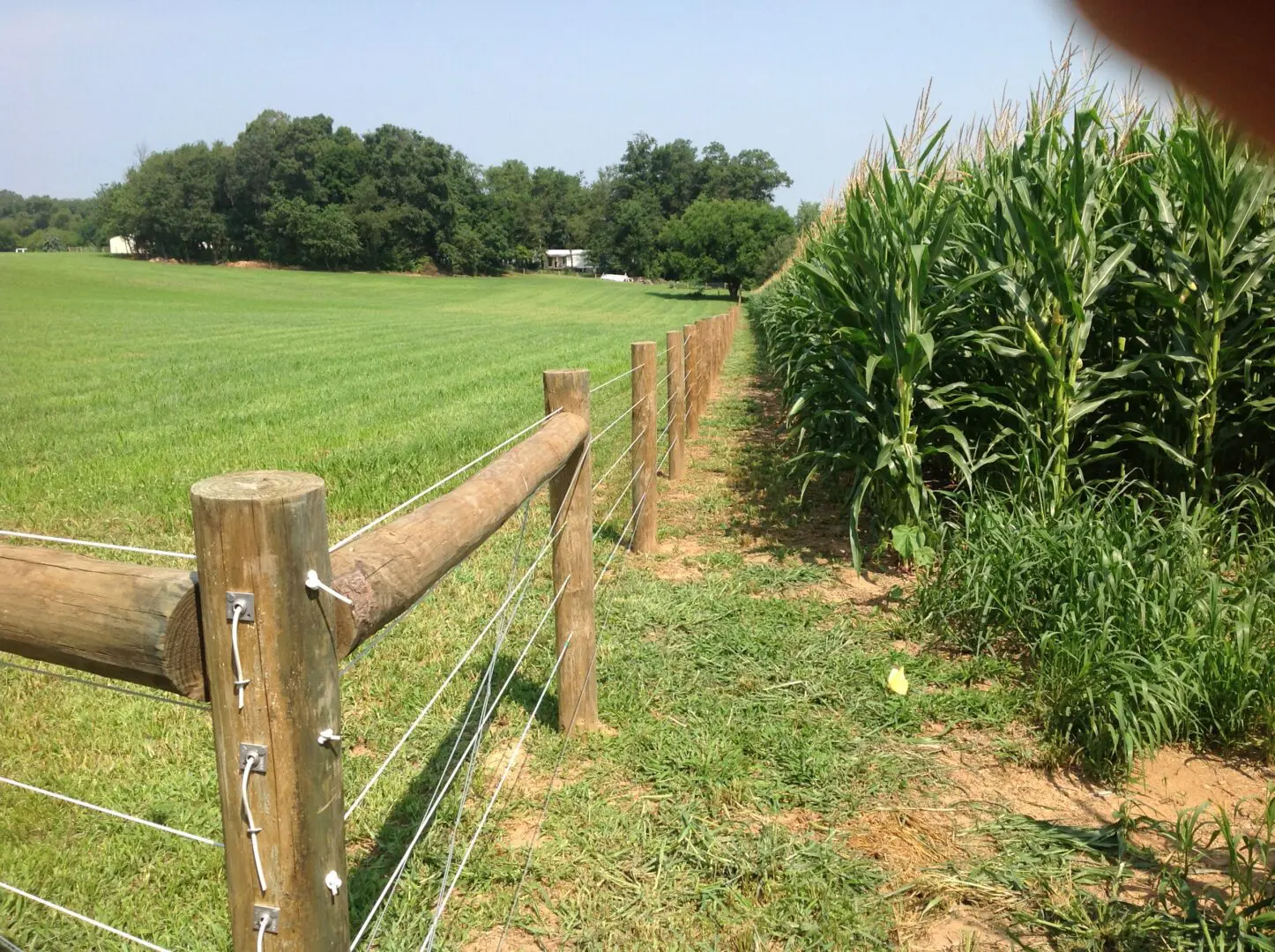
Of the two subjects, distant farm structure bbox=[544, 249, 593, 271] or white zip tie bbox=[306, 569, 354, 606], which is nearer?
white zip tie bbox=[306, 569, 354, 606]

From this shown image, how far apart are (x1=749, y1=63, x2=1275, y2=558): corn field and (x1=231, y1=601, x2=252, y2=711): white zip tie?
423cm

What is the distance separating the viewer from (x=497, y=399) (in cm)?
1263

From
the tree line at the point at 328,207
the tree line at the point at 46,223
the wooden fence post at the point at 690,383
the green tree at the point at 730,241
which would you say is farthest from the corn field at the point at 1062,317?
the tree line at the point at 46,223

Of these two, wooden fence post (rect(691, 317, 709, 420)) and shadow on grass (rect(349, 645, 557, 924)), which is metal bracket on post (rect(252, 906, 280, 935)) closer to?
shadow on grass (rect(349, 645, 557, 924))

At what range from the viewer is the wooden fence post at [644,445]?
6059mm

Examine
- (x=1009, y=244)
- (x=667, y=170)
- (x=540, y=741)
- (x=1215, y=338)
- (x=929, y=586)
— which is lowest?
(x=540, y=741)

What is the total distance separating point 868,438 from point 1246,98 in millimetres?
5461

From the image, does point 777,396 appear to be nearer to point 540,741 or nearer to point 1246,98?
point 540,741

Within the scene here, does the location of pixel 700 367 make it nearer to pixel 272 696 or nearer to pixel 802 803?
pixel 802 803

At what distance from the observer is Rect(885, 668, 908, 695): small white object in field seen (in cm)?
415

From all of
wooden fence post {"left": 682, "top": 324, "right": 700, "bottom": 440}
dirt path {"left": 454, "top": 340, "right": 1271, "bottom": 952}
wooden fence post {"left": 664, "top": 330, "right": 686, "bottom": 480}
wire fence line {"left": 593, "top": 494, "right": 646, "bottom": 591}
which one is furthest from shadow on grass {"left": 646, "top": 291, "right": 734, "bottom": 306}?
dirt path {"left": 454, "top": 340, "right": 1271, "bottom": 952}

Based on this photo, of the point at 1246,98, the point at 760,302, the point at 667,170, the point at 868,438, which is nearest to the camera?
the point at 1246,98

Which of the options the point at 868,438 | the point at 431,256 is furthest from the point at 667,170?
the point at 868,438

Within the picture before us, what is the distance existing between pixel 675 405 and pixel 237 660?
693cm
